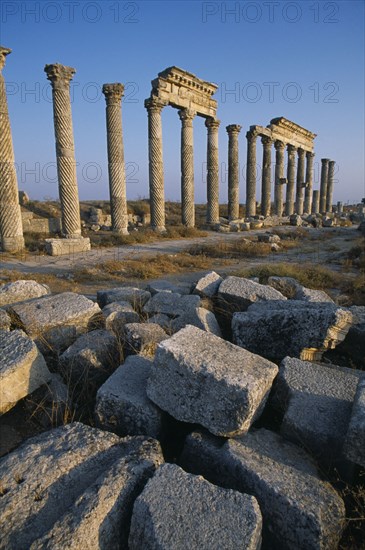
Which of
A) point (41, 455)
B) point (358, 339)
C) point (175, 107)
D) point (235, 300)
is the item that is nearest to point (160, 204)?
point (175, 107)

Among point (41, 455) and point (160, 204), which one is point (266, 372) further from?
point (160, 204)

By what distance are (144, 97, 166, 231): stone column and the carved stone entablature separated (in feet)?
2.01

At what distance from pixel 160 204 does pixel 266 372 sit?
686 inches

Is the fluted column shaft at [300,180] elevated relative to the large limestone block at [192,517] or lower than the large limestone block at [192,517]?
elevated

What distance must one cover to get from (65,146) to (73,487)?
557 inches

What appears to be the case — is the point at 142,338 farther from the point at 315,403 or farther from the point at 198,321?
the point at 315,403

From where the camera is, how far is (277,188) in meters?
30.6

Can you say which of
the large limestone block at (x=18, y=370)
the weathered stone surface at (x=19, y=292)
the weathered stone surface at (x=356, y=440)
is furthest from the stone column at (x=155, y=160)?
the weathered stone surface at (x=356, y=440)

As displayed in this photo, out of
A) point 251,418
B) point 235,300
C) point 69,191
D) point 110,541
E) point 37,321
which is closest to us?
point 110,541

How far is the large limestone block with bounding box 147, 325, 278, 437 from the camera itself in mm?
2264

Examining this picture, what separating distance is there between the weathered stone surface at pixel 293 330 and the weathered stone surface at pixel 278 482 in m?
0.99

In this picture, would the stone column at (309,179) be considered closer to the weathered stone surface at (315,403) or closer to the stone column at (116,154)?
the stone column at (116,154)

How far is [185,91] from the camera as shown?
19.9 metres

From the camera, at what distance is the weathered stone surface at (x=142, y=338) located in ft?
10.9
